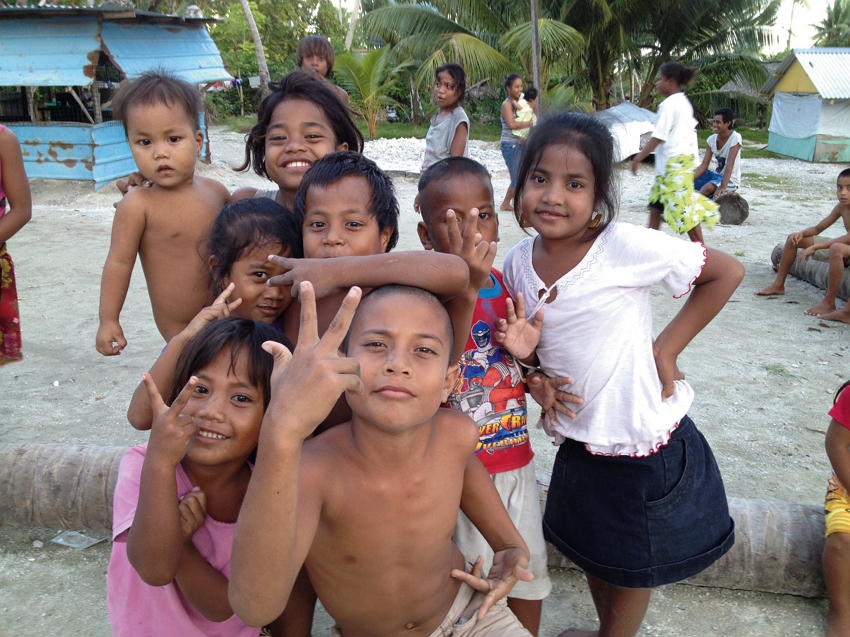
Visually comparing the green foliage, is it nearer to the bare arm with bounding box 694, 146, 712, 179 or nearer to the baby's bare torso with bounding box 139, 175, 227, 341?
the bare arm with bounding box 694, 146, 712, 179

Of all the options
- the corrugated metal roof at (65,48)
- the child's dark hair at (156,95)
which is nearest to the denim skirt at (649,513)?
the child's dark hair at (156,95)

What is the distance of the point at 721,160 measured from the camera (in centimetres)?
964

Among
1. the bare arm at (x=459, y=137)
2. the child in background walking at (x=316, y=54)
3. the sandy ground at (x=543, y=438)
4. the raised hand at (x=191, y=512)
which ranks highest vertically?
the child in background walking at (x=316, y=54)

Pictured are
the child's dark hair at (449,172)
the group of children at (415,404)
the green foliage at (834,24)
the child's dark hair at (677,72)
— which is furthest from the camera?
the green foliage at (834,24)

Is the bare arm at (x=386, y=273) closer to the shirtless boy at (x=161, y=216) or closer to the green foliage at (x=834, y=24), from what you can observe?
the shirtless boy at (x=161, y=216)

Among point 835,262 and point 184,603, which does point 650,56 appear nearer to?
point 835,262

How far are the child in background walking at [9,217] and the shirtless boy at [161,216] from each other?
78 cm

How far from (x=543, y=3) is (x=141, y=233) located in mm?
15615

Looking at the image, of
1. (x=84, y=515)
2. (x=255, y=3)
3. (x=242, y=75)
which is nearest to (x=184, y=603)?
(x=84, y=515)

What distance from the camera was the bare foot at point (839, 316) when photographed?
526 cm

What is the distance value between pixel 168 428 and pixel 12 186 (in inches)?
80.7

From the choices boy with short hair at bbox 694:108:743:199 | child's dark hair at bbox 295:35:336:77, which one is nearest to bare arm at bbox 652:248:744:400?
child's dark hair at bbox 295:35:336:77

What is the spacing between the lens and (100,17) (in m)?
9.38

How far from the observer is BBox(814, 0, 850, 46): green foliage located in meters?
39.4
